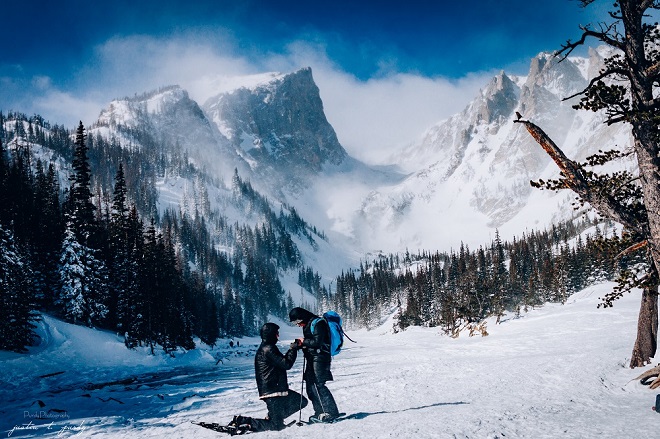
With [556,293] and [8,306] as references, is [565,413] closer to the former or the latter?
[8,306]

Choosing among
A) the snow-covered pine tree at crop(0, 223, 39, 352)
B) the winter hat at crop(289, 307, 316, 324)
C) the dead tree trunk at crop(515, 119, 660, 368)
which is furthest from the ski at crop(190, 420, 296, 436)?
the snow-covered pine tree at crop(0, 223, 39, 352)

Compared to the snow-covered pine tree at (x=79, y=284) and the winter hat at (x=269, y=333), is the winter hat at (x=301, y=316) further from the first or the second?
the snow-covered pine tree at (x=79, y=284)

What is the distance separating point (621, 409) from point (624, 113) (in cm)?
636

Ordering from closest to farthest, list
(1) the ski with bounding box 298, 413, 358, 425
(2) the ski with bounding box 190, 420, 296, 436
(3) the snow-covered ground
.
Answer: (3) the snow-covered ground → (2) the ski with bounding box 190, 420, 296, 436 → (1) the ski with bounding box 298, 413, 358, 425

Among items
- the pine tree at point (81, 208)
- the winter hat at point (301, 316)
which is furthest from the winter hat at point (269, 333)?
the pine tree at point (81, 208)

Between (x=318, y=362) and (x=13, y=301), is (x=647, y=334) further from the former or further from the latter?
(x=13, y=301)

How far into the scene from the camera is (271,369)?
825 cm

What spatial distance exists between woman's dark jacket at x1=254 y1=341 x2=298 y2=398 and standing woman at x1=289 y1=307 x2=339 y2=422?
44cm

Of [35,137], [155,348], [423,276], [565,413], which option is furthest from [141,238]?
[35,137]

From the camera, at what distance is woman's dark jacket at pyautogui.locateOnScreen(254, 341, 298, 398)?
8125mm

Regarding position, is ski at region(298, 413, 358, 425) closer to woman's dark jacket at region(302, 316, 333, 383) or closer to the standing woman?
the standing woman

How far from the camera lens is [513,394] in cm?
1009

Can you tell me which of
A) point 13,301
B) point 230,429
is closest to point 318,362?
point 230,429

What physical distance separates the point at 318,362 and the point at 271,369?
1.03 metres
